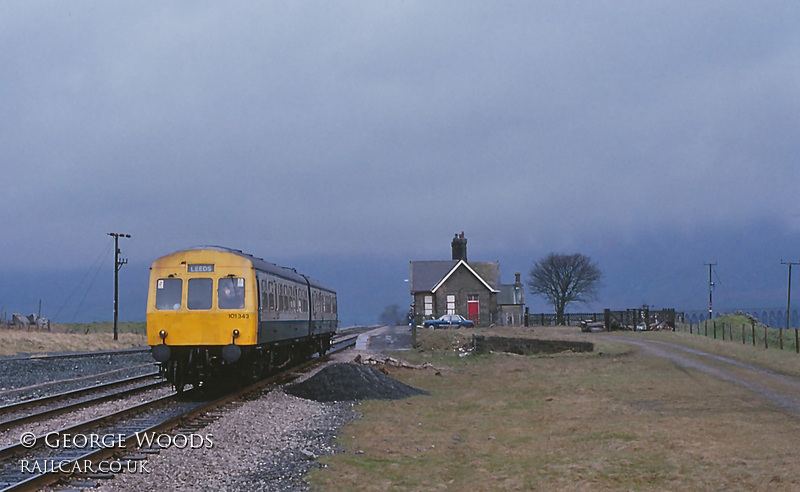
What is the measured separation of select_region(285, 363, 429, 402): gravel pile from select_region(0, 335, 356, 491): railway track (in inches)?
138

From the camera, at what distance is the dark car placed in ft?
199

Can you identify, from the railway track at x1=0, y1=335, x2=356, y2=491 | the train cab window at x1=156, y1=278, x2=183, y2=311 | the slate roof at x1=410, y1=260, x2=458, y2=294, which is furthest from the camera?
the slate roof at x1=410, y1=260, x2=458, y2=294

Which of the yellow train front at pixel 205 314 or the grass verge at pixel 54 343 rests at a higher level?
the yellow train front at pixel 205 314

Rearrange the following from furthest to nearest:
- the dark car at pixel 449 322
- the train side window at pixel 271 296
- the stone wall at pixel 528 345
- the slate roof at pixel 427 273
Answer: the slate roof at pixel 427 273 → the dark car at pixel 449 322 → the stone wall at pixel 528 345 → the train side window at pixel 271 296

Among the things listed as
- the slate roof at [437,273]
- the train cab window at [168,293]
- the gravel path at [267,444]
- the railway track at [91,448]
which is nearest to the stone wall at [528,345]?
the gravel path at [267,444]

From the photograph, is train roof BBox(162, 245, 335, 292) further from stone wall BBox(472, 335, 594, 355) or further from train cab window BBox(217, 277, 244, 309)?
stone wall BBox(472, 335, 594, 355)

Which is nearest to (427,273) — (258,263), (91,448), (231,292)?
(258,263)

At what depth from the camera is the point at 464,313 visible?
2640 inches

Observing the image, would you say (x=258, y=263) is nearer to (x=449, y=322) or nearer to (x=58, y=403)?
(x=58, y=403)

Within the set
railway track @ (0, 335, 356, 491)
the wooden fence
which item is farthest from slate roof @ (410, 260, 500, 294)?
railway track @ (0, 335, 356, 491)

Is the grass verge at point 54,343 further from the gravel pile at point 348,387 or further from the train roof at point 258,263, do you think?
the gravel pile at point 348,387

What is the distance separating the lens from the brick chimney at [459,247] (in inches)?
2734

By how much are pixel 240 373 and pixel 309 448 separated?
8.10 metres

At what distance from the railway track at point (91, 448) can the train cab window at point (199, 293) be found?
328 cm
